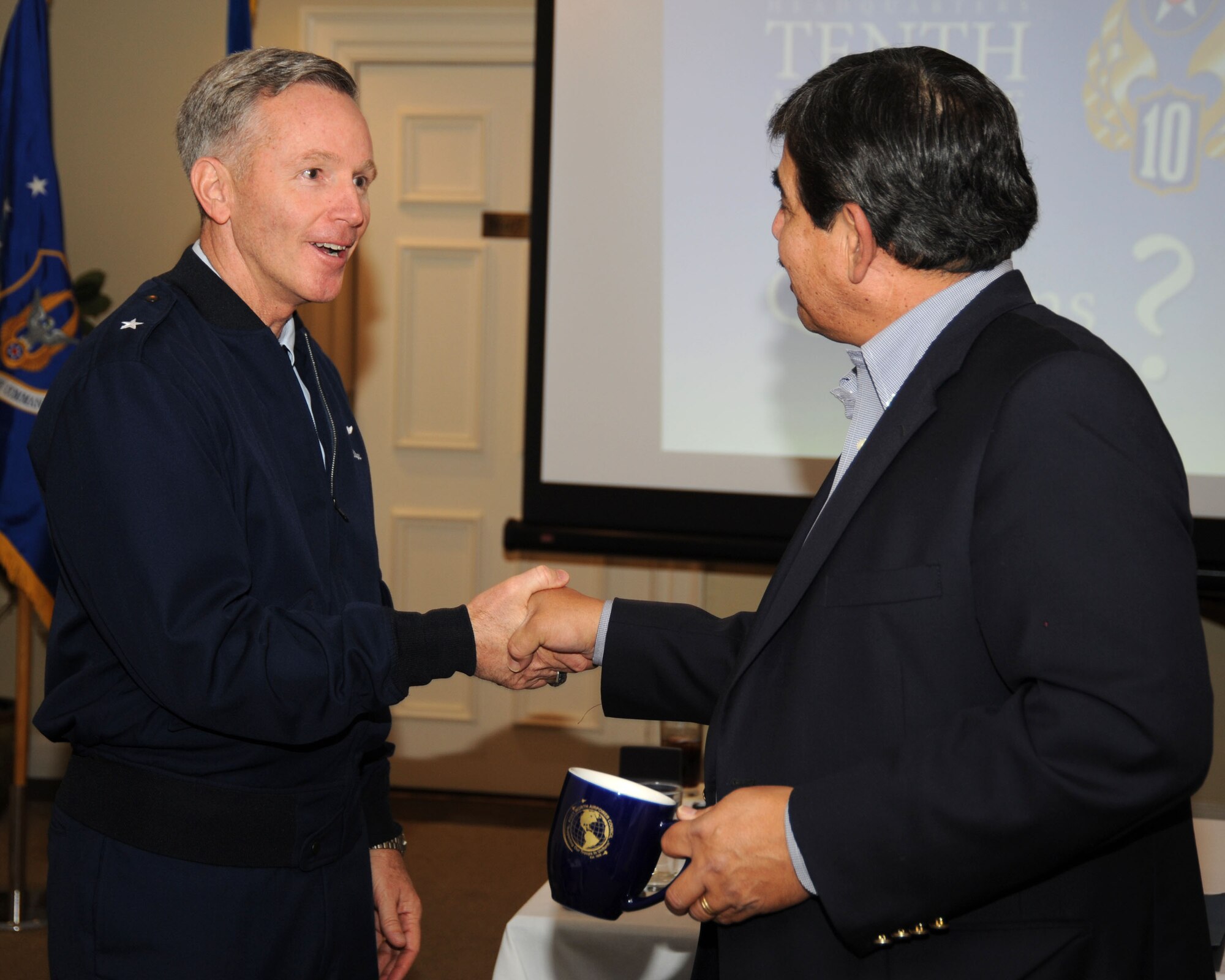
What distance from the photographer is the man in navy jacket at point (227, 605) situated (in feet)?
4.03

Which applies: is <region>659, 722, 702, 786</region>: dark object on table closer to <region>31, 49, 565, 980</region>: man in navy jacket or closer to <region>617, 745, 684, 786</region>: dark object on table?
<region>617, 745, 684, 786</region>: dark object on table

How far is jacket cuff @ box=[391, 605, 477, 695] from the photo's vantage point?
135cm

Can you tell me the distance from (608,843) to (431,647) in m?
0.35

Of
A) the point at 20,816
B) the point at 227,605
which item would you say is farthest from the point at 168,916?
the point at 20,816

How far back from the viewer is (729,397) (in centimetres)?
310

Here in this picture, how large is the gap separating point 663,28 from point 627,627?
80.4 inches

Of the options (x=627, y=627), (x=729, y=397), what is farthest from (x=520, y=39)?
(x=627, y=627)

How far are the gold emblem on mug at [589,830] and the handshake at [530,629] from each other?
16.3 inches

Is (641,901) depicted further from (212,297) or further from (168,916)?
(212,297)

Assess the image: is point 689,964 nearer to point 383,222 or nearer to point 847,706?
point 847,706

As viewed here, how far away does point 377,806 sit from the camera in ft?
5.28

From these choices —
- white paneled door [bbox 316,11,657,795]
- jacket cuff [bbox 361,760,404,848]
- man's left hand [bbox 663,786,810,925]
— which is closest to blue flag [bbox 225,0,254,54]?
white paneled door [bbox 316,11,657,795]

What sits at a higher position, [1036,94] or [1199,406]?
[1036,94]

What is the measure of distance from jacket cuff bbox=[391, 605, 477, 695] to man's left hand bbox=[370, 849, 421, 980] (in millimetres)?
360
